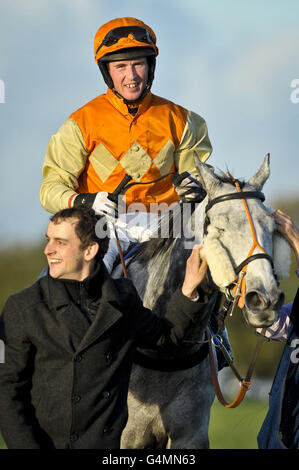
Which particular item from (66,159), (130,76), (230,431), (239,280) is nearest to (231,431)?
(230,431)

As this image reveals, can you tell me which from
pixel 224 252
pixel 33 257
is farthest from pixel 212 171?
pixel 33 257

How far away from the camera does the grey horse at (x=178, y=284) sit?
14.3ft

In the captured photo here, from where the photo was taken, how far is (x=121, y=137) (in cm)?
584

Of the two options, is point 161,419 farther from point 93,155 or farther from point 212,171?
point 93,155

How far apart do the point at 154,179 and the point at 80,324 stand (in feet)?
6.95

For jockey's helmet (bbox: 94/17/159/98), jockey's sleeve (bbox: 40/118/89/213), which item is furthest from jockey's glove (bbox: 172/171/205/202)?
jockey's helmet (bbox: 94/17/159/98)

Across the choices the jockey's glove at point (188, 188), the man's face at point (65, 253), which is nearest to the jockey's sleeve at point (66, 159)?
the jockey's glove at point (188, 188)

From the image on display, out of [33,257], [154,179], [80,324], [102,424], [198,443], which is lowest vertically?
[33,257]

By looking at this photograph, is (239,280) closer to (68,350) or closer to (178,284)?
(178,284)

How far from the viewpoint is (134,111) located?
595cm

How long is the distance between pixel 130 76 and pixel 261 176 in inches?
64.2

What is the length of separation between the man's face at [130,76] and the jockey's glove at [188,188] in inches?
41.3

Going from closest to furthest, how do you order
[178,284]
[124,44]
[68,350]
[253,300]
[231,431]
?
[68,350] → [253,300] → [178,284] → [124,44] → [231,431]

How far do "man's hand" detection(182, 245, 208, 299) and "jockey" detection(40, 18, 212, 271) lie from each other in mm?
1213
